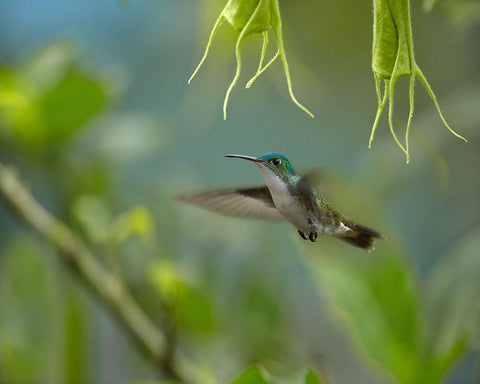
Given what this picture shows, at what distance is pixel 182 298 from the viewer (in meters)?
0.62

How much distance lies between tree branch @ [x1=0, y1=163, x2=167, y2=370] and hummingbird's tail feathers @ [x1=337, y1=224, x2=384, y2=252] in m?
0.34

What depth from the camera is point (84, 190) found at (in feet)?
2.50

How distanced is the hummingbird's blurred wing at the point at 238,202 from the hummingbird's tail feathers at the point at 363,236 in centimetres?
4

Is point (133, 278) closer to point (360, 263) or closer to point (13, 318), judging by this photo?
point (13, 318)

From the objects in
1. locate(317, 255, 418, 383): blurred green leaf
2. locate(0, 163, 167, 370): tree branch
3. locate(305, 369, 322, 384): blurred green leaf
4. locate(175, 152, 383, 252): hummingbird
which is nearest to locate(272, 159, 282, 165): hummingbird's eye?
locate(175, 152, 383, 252): hummingbird

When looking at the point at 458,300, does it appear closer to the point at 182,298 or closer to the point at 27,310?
the point at 182,298

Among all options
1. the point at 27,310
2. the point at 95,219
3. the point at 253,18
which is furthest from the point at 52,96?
the point at 253,18

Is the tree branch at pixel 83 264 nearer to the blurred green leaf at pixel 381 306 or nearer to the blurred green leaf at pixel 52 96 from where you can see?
the blurred green leaf at pixel 52 96

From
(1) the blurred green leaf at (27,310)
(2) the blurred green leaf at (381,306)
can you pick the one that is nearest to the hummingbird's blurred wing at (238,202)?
(2) the blurred green leaf at (381,306)

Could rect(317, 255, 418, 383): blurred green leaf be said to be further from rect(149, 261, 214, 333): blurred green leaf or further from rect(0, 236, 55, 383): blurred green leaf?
rect(0, 236, 55, 383): blurred green leaf

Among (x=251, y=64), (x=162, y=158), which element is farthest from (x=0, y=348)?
(x=162, y=158)

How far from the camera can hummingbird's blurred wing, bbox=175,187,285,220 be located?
0.33 m

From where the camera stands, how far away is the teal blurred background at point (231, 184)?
48cm

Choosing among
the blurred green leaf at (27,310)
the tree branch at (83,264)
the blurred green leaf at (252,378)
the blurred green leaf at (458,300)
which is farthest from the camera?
the blurred green leaf at (27,310)
